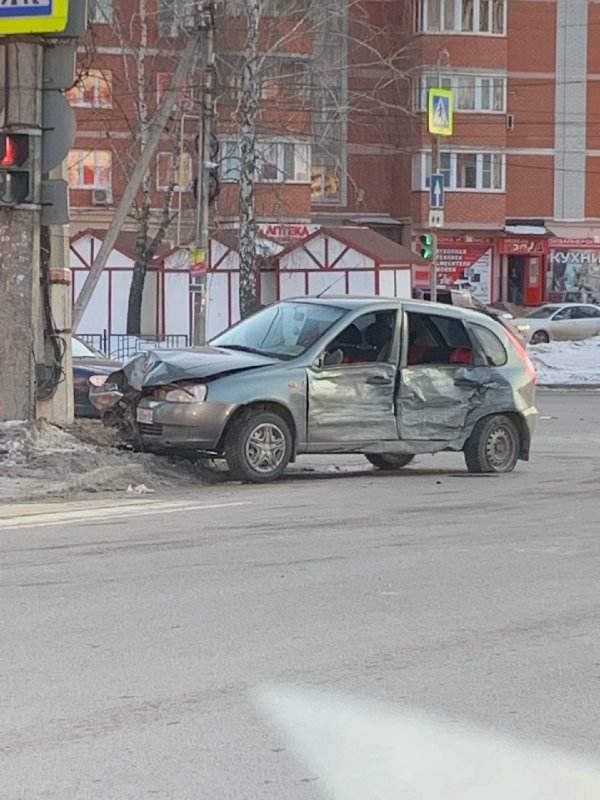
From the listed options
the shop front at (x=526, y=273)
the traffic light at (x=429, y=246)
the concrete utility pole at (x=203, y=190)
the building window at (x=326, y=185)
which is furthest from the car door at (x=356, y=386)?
the shop front at (x=526, y=273)

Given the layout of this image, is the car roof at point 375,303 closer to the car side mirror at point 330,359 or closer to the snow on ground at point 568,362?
the car side mirror at point 330,359

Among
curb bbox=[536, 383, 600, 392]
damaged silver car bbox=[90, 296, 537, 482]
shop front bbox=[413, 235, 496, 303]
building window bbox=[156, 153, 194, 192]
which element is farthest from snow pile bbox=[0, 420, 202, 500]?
shop front bbox=[413, 235, 496, 303]

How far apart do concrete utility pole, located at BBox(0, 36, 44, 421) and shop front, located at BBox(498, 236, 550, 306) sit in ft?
139

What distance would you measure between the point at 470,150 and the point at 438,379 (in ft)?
133

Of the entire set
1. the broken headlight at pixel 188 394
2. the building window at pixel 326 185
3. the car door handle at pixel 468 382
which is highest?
the building window at pixel 326 185

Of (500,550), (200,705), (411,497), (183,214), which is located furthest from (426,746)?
(183,214)

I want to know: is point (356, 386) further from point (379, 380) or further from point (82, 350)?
point (82, 350)

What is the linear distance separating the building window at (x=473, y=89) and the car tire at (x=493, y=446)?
38.5 meters

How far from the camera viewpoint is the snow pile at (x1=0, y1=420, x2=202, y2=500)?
11180 millimetres

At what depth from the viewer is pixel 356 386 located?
1254 centimetres

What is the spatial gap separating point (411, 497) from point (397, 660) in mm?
5446

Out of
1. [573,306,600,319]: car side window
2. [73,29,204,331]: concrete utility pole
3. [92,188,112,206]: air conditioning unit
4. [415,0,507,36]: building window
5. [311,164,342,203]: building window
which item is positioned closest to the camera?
[73,29,204,331]: concrete utility pole

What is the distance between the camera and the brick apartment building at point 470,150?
46438mm

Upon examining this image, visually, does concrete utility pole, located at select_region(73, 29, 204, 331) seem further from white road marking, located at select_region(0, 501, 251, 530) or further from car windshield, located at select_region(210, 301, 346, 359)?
white road marking, located at select_region(0, 501, 251, 530)
